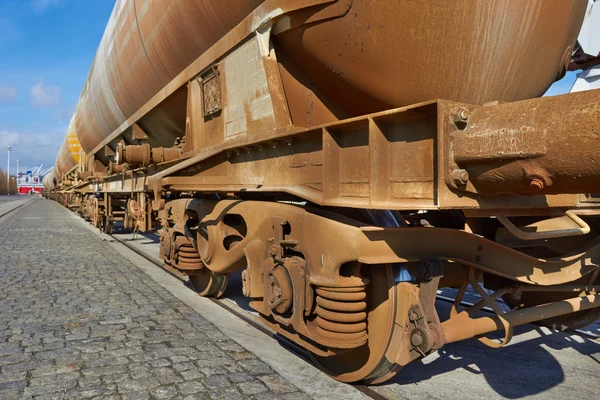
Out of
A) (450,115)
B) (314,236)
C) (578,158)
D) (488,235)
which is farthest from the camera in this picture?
(488,235)

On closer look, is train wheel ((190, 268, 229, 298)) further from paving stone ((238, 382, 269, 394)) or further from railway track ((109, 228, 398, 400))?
paving stone ((238, 382, 269, 394))

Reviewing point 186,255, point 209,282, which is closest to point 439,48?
point 186,255

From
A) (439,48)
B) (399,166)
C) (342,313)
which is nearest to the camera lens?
(399,166)

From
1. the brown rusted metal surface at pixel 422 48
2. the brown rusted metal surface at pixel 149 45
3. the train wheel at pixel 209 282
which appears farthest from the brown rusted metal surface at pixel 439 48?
the train wheel at pixel 209 282

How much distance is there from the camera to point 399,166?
7.88 ft

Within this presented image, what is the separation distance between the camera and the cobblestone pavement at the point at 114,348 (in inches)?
117

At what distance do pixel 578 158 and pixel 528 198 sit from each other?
0.84m

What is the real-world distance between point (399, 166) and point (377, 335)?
114 cm

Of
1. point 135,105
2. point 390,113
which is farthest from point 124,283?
point 390,113

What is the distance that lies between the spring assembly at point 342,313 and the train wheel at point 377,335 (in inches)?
3.7

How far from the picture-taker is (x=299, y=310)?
297 cm

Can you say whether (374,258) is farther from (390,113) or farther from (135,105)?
→ (135,105)

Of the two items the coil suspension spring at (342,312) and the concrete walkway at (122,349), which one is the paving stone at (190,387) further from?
the coil suspension spring at (342,312)

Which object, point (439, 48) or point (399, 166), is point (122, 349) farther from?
point (439, 48)
